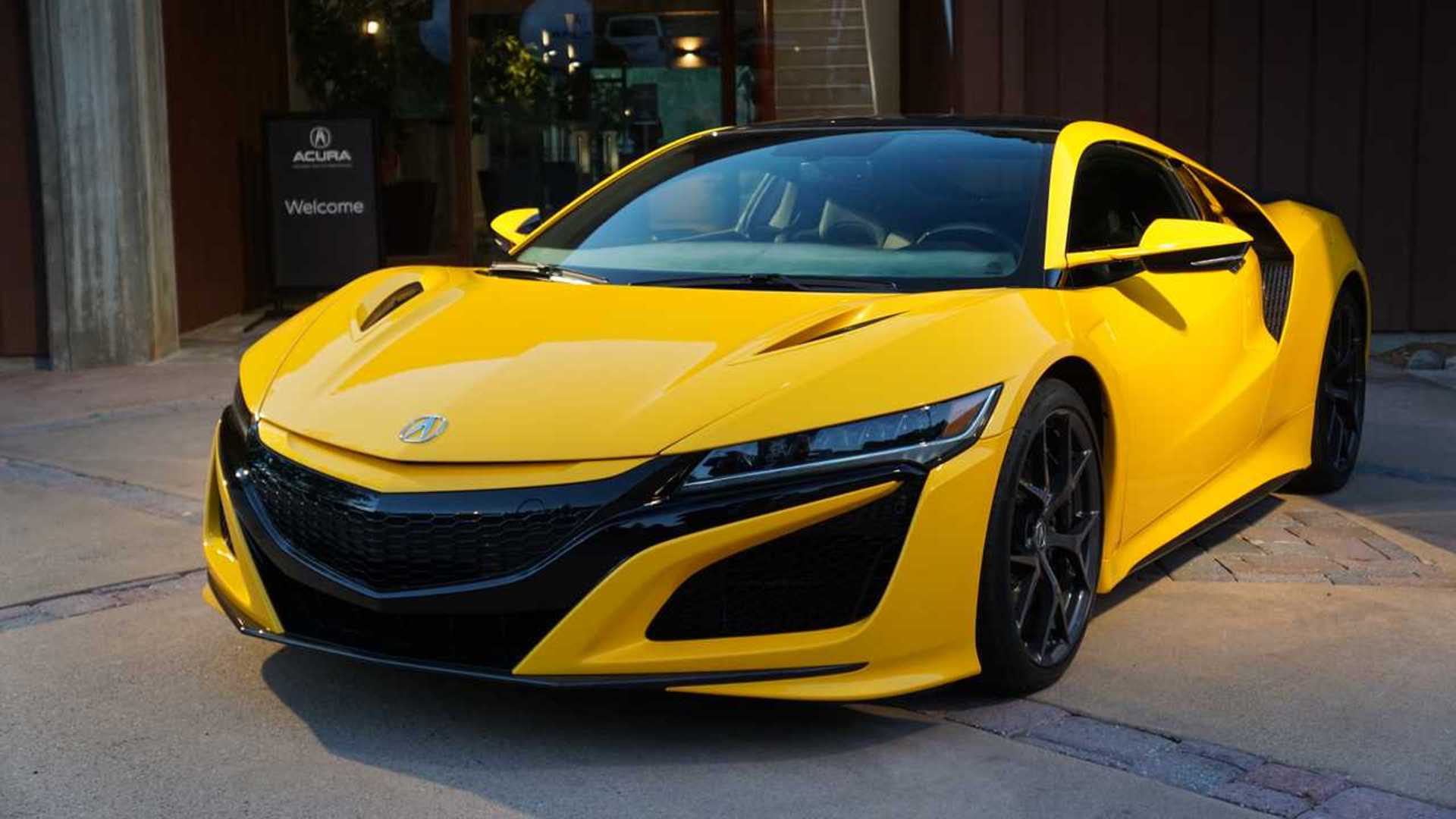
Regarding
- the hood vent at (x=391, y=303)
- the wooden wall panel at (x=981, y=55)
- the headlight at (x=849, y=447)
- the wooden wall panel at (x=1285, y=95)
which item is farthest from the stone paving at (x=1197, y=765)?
the wooden wall panel at (x=1285, y=95)

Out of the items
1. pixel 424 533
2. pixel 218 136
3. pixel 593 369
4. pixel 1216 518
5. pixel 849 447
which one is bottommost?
pixel 1216 518

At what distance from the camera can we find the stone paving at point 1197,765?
128 inches

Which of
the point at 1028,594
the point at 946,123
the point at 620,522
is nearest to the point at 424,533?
the point at 620,522

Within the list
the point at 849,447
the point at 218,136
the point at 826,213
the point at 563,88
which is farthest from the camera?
the point at 563,88

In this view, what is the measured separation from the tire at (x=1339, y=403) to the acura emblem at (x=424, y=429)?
3.27 metres

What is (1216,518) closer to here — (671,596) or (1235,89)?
(671,596)

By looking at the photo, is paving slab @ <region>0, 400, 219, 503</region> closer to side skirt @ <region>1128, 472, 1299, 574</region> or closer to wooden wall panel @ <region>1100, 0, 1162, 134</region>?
side skirt @ <region>1128, 472, 1299, 574</region>

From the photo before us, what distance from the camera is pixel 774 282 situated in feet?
13.6

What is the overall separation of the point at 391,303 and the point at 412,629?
1232 millimetres

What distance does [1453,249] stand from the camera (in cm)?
963

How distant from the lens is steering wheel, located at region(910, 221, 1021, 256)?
4270 millimetres

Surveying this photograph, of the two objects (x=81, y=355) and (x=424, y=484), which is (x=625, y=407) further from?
(x=81, y=355)

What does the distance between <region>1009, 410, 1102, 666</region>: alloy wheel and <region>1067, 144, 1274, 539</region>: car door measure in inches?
8.5

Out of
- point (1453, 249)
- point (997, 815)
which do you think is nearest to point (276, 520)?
point (997, 815)
